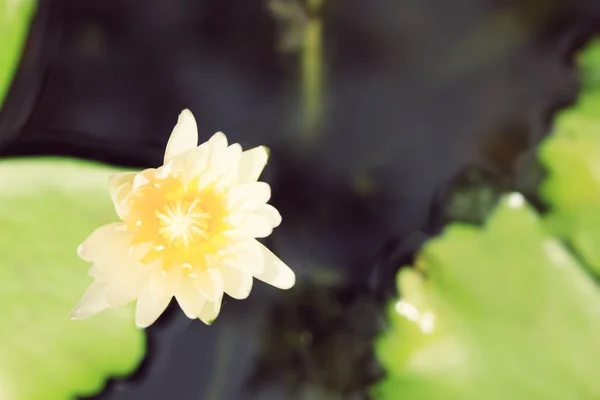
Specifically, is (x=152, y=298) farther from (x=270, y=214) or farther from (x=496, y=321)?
(x=496, y=321)

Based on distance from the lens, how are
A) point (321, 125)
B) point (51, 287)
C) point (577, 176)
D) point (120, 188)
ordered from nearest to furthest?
point (120, 188) → point (51, 287) → point (577, 176) → point (321, 125)

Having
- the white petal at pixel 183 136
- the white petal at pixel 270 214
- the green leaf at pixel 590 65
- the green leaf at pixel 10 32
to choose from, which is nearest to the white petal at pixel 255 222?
the white petal at pixel 270 214

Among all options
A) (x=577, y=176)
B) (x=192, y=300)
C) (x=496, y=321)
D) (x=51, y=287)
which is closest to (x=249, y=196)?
(x=192, y=300)

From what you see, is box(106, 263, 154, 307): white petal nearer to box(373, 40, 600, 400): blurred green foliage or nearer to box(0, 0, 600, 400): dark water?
box(0, 0, 600, 400): dark water

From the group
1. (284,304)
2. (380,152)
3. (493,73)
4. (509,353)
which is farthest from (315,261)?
(493,73)

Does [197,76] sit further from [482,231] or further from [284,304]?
[482,231]

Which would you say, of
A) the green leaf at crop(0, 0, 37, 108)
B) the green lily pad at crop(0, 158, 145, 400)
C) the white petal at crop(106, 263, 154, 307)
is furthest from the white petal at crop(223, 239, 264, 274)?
the green leaf at crop(0, 0, 37, 108)

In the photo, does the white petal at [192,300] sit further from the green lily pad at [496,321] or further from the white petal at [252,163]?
the green lily pad at [496,321]
